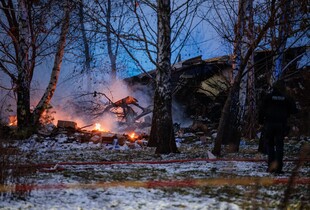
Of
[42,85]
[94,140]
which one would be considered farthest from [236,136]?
[42,85]

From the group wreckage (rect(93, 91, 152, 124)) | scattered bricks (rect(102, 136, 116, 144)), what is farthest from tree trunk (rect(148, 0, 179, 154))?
wreckage (rect(93, 91, 152, 124))

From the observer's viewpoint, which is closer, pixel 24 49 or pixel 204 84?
pixel 24 49

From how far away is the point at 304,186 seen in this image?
4.41m

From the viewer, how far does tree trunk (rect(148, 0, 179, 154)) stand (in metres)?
8.77

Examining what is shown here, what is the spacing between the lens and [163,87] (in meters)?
8.78

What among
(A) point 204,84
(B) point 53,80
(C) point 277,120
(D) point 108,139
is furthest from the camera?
(A) point 204,84

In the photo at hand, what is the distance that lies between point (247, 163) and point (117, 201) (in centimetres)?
425

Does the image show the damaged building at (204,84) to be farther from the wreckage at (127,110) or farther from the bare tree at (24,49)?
the bare tree at (24,49)

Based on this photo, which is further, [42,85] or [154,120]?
[42,85]

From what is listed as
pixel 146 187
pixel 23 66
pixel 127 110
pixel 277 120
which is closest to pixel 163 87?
pixel 277 120

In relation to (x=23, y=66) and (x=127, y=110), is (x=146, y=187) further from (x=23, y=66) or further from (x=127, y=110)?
(x=127, y=110)

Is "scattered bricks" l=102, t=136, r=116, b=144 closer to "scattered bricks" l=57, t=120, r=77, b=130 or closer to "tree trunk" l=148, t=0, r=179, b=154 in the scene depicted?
"scattered bricks" l=57, t=120, r=77, b=130

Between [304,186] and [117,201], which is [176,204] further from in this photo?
[304,186]

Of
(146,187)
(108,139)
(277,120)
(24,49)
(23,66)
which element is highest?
(24,49)
